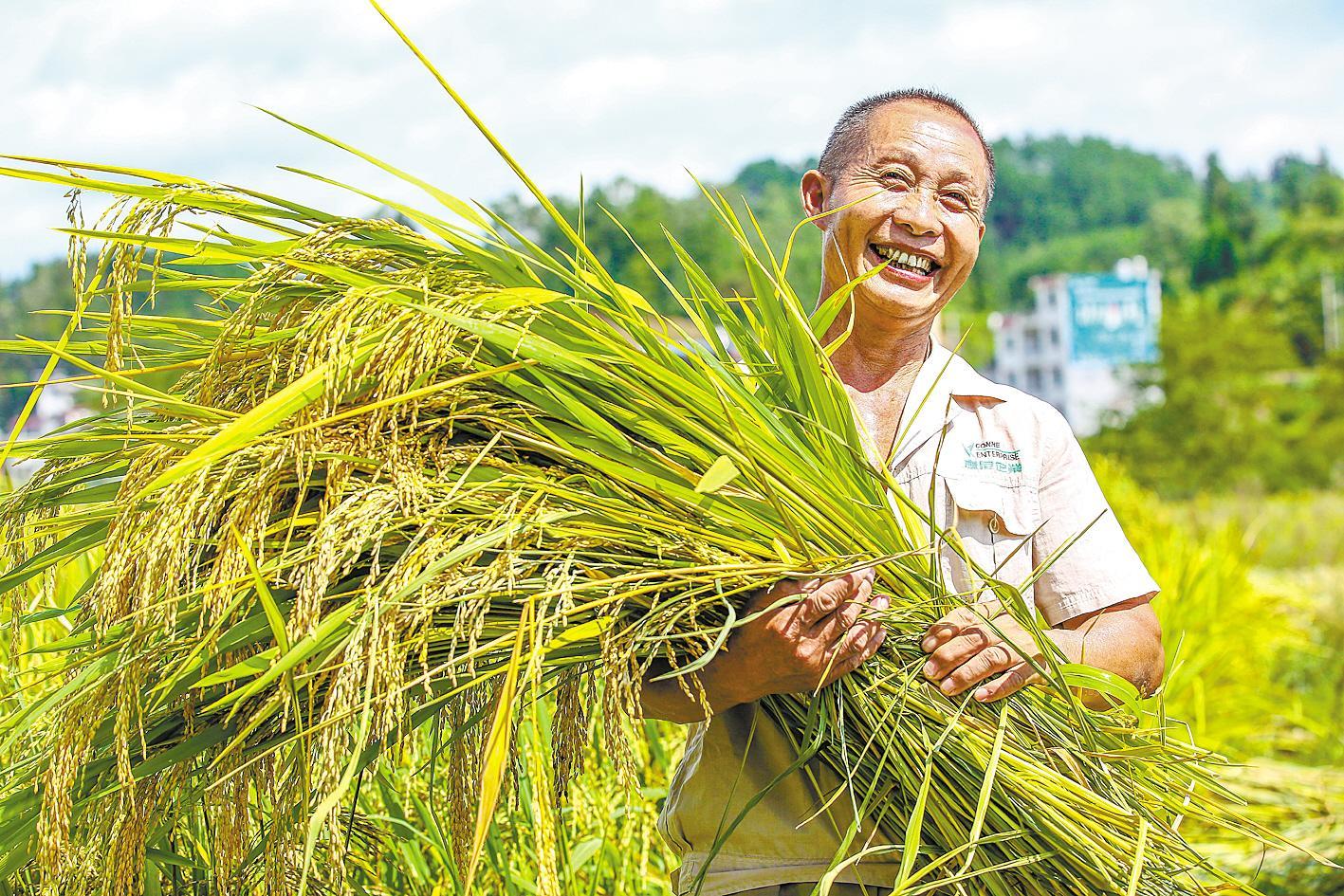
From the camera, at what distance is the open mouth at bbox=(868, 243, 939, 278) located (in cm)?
215

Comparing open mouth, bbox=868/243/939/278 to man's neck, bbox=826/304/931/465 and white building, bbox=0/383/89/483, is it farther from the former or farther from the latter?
white building, bbox=0/383/89/483

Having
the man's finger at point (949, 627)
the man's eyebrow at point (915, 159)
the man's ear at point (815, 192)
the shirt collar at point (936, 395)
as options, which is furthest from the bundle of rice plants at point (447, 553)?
the man's ear at point (815, 192)

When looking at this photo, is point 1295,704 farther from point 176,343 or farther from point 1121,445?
point 1121,445

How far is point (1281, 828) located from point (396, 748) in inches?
187

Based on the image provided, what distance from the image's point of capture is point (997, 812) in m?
1.70

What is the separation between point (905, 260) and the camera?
215 centimetres

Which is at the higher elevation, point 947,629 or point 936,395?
point 936,395

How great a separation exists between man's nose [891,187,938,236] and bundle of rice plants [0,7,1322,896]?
0.41 meters

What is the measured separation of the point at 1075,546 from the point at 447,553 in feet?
3.65

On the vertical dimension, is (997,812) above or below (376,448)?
below

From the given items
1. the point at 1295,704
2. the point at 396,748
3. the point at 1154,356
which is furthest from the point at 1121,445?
the point at 396,748

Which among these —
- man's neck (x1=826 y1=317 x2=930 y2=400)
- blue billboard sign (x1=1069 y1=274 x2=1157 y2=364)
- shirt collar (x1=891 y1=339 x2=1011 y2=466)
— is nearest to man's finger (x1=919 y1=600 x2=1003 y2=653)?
shirt collar (x1=891 y1=339 x2=1011 y2=466)

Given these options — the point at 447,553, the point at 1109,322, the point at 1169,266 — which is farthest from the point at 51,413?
the point at 1169,266

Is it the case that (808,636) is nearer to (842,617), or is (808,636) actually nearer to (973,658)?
(842,617)
